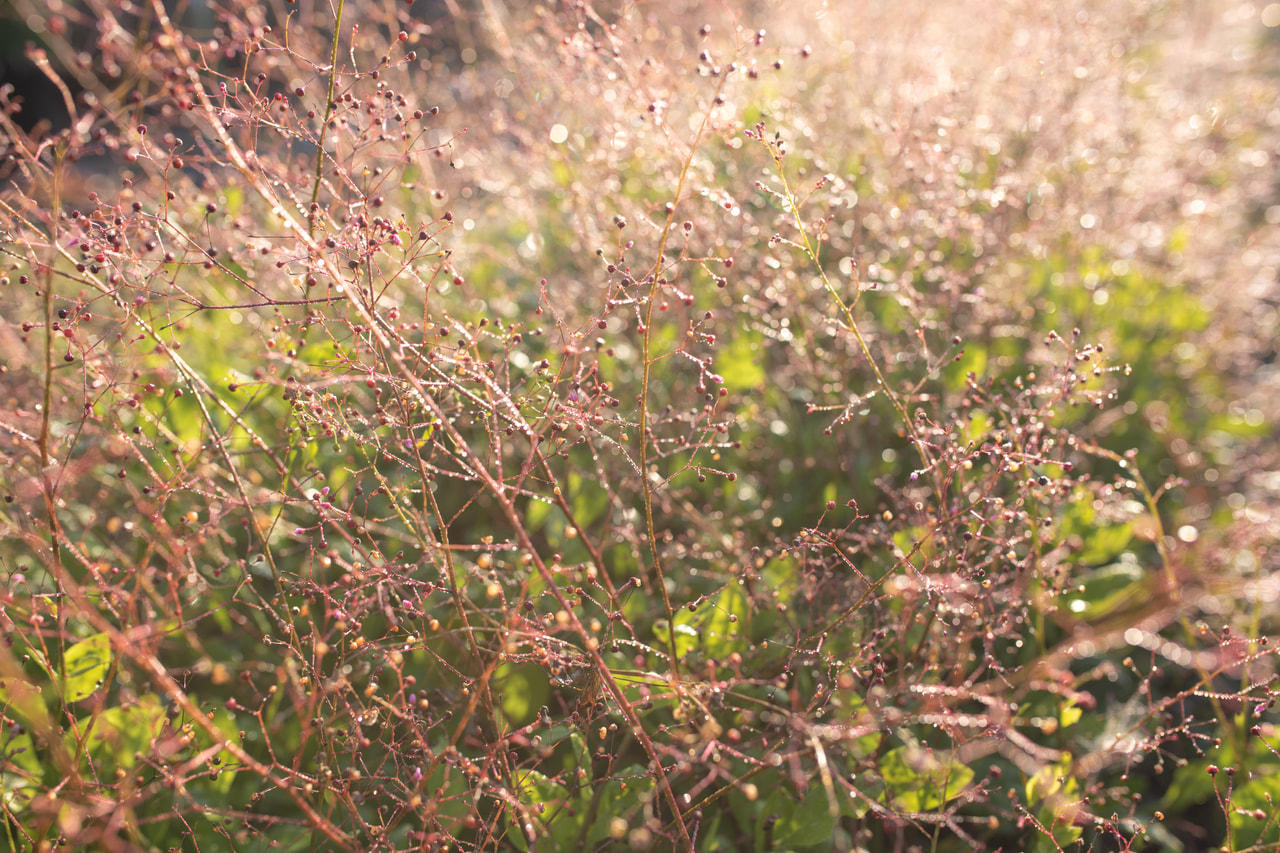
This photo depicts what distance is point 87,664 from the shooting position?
169cm

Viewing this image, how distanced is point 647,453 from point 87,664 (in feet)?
4.25

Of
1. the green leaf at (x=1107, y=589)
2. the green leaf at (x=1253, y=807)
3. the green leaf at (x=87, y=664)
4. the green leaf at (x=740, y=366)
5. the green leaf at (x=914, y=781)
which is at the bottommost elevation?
the green leaf at (x=87, y=664)

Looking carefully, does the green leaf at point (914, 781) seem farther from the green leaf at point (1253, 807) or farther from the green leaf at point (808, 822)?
the green leaf at point (1253, 807)

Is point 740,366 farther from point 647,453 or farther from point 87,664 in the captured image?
point 87,664

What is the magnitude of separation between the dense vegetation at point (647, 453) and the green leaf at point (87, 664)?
10 mm

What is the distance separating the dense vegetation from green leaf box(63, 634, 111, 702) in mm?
10

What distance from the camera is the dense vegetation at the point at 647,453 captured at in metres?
1.36

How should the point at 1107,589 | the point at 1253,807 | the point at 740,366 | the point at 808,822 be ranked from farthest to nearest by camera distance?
the point at 740,366
the point at 1107,589
the point at 1253,807
the point at 808,822

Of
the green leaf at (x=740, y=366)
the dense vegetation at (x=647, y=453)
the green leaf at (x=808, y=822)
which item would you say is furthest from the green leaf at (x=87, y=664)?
the green leaf at (x=740, y=366)

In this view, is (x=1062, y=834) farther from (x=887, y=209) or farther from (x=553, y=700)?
(x=887, y=209)

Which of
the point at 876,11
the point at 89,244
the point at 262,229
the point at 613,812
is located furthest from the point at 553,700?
the point at 876,11

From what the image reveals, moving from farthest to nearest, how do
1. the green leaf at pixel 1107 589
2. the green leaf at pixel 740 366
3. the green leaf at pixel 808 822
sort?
the green leaf at pixel 740 366, the green leaf at pixel 1107 589, the green leaf at pixel 808 822

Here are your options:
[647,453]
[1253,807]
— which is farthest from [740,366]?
[1253,807]

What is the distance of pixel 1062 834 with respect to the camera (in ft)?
5.04
